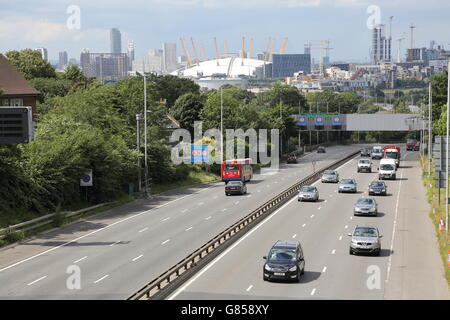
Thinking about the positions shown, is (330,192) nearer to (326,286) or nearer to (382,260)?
(382,260)

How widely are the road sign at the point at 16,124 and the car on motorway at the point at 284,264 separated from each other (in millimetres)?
10400

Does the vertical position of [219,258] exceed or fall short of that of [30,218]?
it falls short

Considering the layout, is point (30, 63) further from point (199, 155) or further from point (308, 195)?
point (308, 195)

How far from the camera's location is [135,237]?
129 ft

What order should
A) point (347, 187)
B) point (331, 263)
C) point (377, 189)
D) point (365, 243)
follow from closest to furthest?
point (331, 263), point (365, 243), point (377, 189), point (347, 187)

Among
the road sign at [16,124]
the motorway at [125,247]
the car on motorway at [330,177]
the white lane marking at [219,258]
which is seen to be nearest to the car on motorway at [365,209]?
the motorway at [125,247]

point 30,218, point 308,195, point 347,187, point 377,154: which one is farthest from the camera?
point 377,154

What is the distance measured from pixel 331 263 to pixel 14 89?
51.4 metres

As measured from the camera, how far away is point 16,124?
27.7 metres

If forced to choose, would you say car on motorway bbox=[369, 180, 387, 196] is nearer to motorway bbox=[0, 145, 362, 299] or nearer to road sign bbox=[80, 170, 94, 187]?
motorway bbox=[0, 145, 362, 299]

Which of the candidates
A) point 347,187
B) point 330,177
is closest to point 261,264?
point 347,187

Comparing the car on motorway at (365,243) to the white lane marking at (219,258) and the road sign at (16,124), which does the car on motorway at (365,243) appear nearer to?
the white lane marking at (219,258)

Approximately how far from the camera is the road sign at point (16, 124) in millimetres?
27625

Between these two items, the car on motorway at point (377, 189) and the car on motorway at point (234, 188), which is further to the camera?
the car on motorway at point (234, 188)
